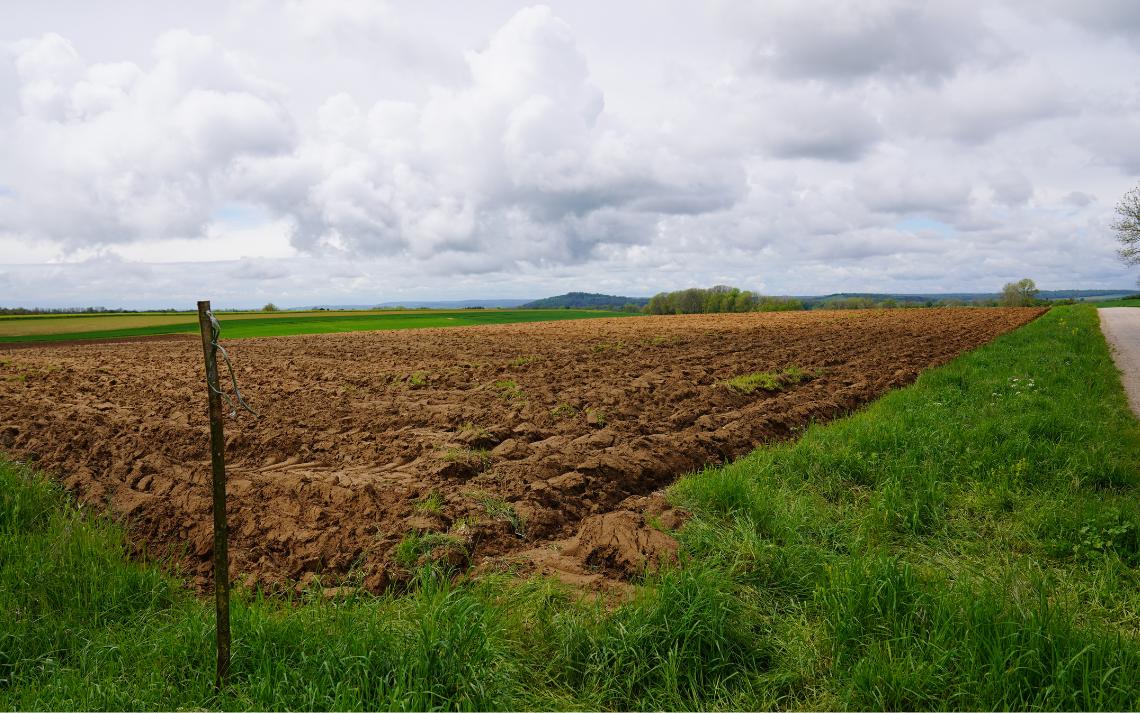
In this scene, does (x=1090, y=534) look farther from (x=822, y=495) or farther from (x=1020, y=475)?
(x=822, y=495)

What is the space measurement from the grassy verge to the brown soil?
22.4 inches

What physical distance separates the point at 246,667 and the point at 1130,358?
2142cm

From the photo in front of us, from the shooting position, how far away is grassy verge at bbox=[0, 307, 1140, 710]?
3.38 m

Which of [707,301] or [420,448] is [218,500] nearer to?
[420,448]

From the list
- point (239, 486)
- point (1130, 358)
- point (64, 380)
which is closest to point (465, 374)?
point (239, 486)

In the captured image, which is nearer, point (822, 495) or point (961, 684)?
point (961, 684)

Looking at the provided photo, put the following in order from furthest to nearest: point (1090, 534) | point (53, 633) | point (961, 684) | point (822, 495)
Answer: point (822, 495) < point (1090, 534) < point (53, 633) < point (961, 684)

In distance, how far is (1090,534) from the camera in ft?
17.2

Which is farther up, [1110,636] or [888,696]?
[1110,636]

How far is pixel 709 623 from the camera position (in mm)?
3842

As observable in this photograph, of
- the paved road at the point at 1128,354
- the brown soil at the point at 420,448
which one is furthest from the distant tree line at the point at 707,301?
the brown soil at the point at 420,448

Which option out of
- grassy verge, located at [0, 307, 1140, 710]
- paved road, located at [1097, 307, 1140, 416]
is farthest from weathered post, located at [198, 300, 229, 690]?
paved road, located at [1097, 307, 1140, 416]

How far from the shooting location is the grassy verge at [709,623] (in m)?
3.38

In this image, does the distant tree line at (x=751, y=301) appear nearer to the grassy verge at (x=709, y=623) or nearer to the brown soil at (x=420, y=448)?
the brown soil at (x=420, y=448)
